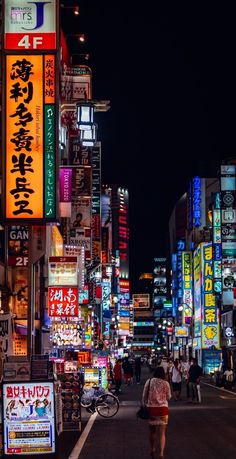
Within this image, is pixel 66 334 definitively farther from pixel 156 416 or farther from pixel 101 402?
pixel 156 416

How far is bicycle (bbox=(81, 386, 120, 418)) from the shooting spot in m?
28.2

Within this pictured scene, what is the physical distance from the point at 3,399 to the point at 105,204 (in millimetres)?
100001

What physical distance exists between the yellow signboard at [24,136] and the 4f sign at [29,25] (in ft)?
1.09

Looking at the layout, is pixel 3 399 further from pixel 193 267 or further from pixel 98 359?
pixel 193 267

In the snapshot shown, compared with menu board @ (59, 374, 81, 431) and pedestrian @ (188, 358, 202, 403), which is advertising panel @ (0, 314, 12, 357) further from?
pedestrian @ (188, 358, 202, 403)

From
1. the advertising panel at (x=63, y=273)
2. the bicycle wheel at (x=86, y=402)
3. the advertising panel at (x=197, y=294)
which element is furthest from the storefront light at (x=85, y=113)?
the advertising panel at (x=197, y=294)

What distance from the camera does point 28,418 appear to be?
15.1 meters

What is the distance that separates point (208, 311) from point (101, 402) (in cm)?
6855

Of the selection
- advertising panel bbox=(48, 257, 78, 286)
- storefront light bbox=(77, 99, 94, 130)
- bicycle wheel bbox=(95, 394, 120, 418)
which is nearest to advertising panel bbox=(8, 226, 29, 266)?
advertising panel bbox=(48, 257, 78, 286)

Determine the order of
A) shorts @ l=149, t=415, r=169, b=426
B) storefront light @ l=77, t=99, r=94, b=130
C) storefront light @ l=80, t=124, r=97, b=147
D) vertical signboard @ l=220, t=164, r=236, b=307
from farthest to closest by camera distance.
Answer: vertical signboard @ l=220, t=164, r=236, b=307
storefront light @ l=80, t=124, r=97, b=147
storefront light @ l=77, t=99, r=94, b=130
shorts @ l=149, t=415, r=169, b=426

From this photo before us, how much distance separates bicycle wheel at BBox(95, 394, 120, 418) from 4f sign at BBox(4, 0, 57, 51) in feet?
38.9

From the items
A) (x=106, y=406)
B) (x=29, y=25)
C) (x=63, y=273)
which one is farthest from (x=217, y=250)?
(x=29, y=25)

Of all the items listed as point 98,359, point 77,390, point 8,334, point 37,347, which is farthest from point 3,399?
point 98,359

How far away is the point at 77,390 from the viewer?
22.4 m
